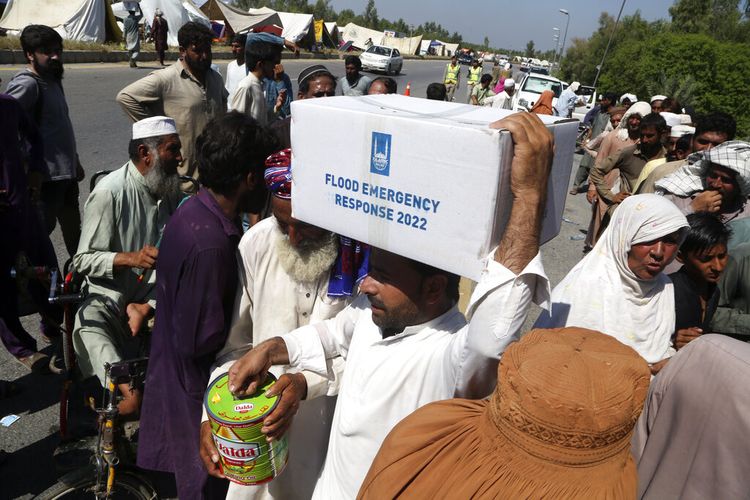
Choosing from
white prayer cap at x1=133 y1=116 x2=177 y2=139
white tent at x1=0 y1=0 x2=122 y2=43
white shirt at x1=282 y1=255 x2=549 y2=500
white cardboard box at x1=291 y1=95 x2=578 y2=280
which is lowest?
white shirt at x1=282 y1=255 x2=549 y2=500

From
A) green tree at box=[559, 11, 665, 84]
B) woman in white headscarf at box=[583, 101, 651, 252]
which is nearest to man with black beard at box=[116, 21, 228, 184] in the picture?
woman in white headscarf at box=[583, 101, 651, 252]

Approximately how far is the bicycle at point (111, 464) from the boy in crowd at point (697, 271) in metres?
2.63

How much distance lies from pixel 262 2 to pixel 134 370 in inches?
2612

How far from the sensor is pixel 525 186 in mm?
1148

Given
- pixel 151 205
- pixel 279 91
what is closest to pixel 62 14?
pixel 279 91

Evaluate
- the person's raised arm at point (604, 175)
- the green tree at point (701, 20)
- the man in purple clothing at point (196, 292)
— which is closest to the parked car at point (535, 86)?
the person's raised arm at point (604, 175)

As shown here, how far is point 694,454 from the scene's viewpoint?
4.89 feet

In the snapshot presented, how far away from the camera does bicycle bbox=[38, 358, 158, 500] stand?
2273 millimetres

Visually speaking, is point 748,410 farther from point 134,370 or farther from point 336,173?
point 134,370

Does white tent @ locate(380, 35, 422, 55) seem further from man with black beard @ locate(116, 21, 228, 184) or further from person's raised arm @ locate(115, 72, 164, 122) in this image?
person's raised arm @ locate(115, 72, 164, 122)

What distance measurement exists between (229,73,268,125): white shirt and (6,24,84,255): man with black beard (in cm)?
139

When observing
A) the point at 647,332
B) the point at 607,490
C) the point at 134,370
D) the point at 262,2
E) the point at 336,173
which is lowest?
the point at 134,370

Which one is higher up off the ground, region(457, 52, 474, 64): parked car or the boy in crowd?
region(457, 52, 474, 64): parked car

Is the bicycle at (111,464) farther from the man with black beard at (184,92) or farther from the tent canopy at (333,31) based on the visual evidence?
the tent canopy at (333,31)
